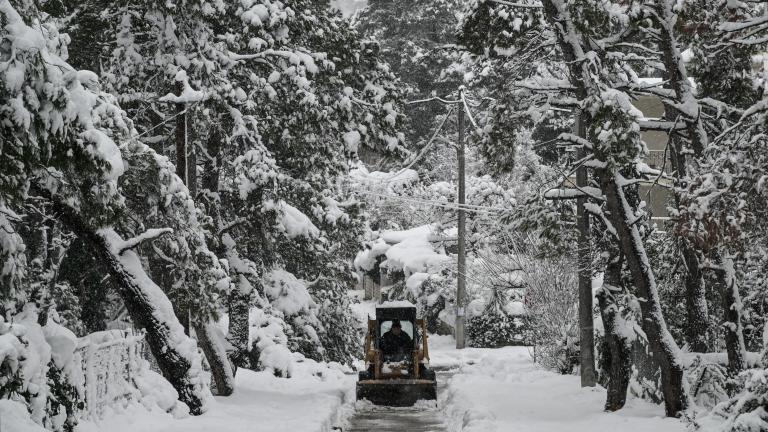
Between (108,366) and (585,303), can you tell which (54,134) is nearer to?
(108,366)

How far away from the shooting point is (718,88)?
14961mm

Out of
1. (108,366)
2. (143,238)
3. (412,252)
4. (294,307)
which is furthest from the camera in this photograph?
(412,252)

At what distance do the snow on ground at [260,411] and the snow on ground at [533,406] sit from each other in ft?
8.01

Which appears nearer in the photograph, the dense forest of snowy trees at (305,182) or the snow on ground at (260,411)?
the dense forest of snowy trees at (305,182)

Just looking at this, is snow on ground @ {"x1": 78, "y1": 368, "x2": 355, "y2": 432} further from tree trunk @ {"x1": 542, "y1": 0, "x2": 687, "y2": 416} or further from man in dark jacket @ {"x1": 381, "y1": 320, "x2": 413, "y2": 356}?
tree trunk @ {"x1": 542, "y1": 0, "x2": 687, "y2": 416}

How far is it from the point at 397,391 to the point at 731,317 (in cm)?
738

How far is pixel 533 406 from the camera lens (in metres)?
16.8

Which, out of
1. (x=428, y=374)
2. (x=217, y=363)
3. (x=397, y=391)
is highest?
(x=217, y=363)

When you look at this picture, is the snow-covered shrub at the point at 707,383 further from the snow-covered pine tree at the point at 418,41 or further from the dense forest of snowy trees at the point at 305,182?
the snow-covered pine tree at the point at 418,41

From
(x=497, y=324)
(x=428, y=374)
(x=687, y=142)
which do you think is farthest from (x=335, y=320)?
(x=497, y=324)

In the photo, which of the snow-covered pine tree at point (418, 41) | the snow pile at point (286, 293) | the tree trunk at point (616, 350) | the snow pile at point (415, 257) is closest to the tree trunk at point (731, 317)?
the tree trunk at point (616, 350)

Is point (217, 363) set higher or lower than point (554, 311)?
lower

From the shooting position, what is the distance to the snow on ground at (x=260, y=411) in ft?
39.3

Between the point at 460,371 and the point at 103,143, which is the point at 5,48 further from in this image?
the point at 460,371
